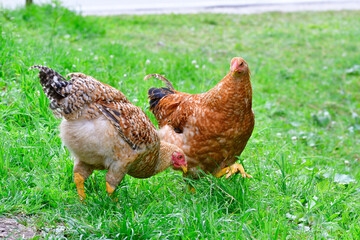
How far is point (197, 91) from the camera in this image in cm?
572

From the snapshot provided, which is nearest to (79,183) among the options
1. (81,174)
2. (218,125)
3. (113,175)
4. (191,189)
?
(81,174)

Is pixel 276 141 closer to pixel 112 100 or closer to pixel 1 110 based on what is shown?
pixel 112 100

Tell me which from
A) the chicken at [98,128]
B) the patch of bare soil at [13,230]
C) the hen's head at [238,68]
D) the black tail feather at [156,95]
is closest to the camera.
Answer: the patch of bare soil at [13,230]

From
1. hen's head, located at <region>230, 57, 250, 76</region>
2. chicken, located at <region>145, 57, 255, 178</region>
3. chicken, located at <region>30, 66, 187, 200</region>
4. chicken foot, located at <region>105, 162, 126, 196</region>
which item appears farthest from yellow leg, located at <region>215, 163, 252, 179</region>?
chicken foot, located at <region>105, 162, 126, 196</region>

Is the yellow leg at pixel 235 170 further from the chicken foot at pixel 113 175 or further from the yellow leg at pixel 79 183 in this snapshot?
the yellow leg at pixel 79 183

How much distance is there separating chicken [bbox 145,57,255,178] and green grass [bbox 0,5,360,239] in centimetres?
20

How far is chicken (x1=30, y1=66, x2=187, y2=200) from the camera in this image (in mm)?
3145

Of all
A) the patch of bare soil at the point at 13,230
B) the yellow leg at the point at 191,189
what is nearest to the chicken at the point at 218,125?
the yellow leg at the point at 191,189

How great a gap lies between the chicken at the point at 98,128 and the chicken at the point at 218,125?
1.57 feet

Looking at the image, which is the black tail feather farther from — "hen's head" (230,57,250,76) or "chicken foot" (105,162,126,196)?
"chicken foot" (105,162,126,196)

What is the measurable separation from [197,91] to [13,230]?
3.38m

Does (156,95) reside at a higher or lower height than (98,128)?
lower

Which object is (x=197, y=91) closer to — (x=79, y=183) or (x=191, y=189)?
(x=191, y=189)

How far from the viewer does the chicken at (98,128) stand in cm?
314
